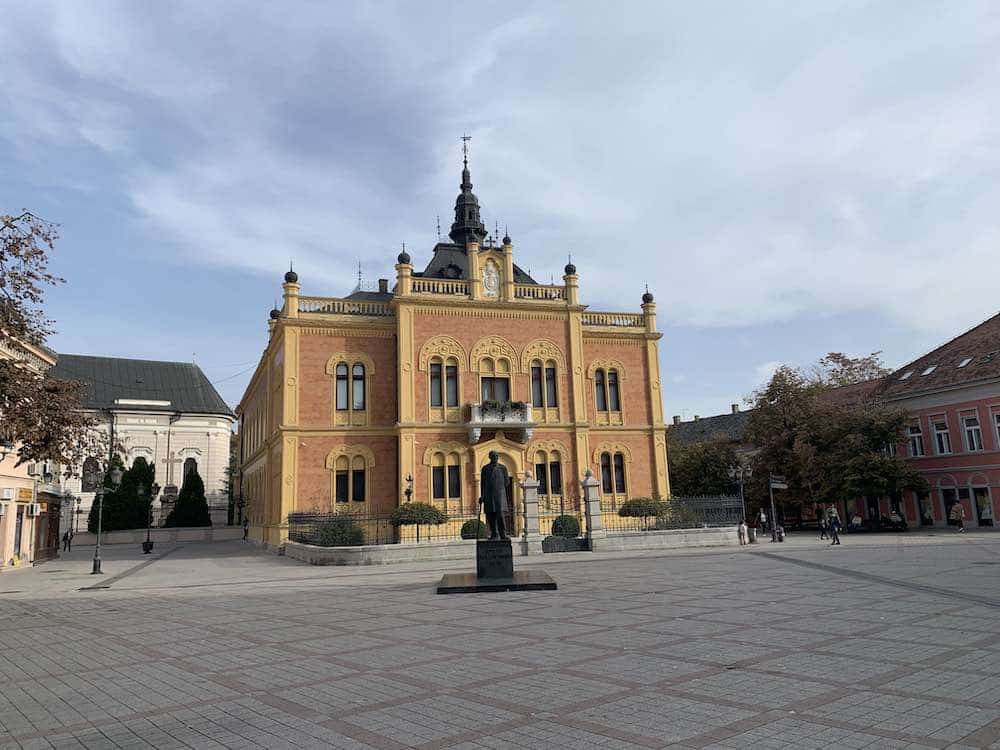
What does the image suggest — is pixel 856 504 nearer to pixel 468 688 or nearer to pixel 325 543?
pixel 325 543

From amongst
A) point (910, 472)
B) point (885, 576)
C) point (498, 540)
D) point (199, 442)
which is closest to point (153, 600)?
point (498, 540)

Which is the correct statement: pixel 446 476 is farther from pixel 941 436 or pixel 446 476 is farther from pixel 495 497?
pixel 941 436

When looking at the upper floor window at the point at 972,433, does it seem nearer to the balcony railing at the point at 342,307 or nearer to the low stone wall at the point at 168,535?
the balcony railing at the point at 342,307

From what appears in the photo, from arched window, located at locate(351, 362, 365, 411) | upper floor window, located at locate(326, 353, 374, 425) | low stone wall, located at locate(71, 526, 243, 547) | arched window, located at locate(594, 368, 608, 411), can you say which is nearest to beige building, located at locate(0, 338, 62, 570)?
upper floor window, located at locate(326, 353, 374, 425)

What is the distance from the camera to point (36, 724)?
6.61 m

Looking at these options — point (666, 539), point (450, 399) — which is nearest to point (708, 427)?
point (450, 399)

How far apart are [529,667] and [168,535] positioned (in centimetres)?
5112

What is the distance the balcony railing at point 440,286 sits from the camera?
114 ft

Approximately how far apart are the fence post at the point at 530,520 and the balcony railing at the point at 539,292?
13.2 metres

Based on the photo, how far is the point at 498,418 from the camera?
33562 millimetres

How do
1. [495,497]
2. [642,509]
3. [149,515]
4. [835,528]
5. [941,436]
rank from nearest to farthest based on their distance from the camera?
[495,497] < [835,528] < [642,509] < [941,436] < [149,515]

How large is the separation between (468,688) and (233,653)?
3993 mm

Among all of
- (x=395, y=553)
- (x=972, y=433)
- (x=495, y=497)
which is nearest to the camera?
(x=495, y=497)

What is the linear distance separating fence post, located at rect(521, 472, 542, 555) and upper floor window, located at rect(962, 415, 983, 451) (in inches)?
1025
